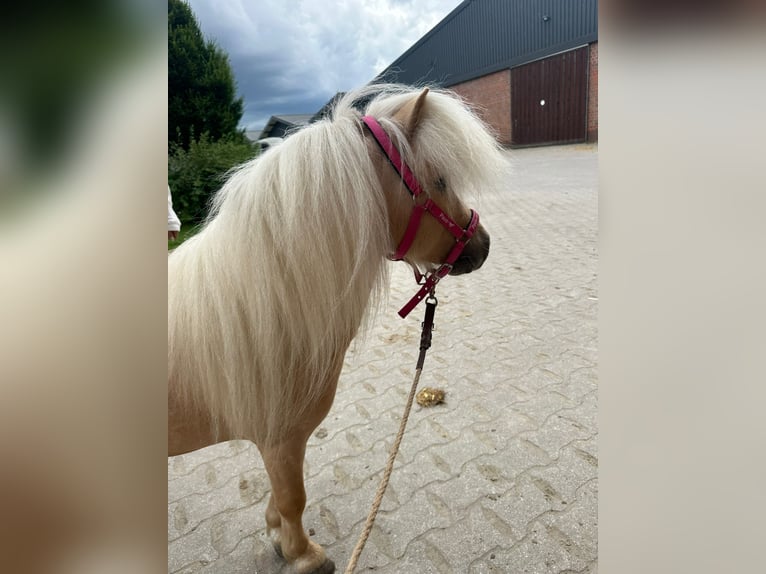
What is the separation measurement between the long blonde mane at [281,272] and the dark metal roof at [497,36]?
11.3m

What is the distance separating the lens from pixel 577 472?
2.11m

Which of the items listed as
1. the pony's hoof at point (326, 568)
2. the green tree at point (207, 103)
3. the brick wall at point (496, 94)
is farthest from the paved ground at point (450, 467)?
the brick wall at point (496, 94)

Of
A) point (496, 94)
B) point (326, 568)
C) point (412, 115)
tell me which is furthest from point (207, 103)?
point (496, 94)

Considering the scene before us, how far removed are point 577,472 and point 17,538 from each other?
2.25m

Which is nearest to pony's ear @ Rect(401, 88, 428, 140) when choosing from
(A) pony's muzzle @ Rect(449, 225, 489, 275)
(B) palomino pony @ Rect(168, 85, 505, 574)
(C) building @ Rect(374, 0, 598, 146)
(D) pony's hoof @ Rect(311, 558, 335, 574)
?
(B) palomino pony @ Rect(168, 85, 505, 574)

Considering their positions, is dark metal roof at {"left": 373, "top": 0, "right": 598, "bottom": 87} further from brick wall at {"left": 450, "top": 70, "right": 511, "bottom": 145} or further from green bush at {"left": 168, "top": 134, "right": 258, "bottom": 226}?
green bush at {"left": 168, "top": 134, "right": 258, "bottom": 226}

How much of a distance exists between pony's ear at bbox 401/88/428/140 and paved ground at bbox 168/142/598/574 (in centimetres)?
52

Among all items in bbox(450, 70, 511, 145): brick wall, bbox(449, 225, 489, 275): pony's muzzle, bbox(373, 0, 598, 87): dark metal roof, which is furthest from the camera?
bbox(450, 70, 511, 145): brick wall

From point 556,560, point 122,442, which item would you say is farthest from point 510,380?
point 122,442

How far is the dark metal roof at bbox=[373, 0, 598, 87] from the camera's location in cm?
1295

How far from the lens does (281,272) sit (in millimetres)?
1153

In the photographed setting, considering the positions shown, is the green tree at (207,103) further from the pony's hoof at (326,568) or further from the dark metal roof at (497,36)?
the pony's hoof at (326,568)

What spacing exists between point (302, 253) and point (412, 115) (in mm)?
544

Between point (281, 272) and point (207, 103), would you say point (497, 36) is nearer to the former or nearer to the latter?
point (207, 103)
